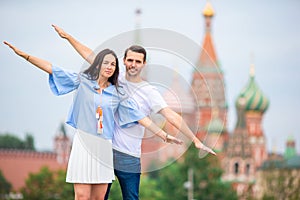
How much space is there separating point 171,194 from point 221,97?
64.8 meters

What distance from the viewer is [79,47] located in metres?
7.65

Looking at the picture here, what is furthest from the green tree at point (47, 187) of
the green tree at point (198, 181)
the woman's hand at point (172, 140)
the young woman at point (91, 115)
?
the young woman at point (91, 115)

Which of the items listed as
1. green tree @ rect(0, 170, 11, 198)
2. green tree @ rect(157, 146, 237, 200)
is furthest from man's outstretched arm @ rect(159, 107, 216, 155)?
green tree @ rect(0, 170, 11, 198)

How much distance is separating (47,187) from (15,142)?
43.6 m

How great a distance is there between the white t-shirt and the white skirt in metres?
0.14

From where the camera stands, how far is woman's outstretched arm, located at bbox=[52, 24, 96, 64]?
7496 mm

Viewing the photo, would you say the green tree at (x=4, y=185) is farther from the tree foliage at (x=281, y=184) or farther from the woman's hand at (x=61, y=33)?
the woman's hand at (x=61, y=33)

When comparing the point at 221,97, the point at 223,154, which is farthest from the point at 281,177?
the point at 221,97

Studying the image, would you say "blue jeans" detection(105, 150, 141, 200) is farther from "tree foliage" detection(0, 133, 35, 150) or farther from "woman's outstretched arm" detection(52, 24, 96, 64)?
"tree foliage" detection(0, 133, 35, 150)

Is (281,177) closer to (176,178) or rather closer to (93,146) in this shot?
(176,178)

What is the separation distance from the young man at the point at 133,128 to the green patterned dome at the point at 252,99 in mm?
96277

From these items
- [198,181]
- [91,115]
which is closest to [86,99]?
[91,115]

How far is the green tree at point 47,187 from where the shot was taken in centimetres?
6182

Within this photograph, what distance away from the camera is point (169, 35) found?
721 cm
